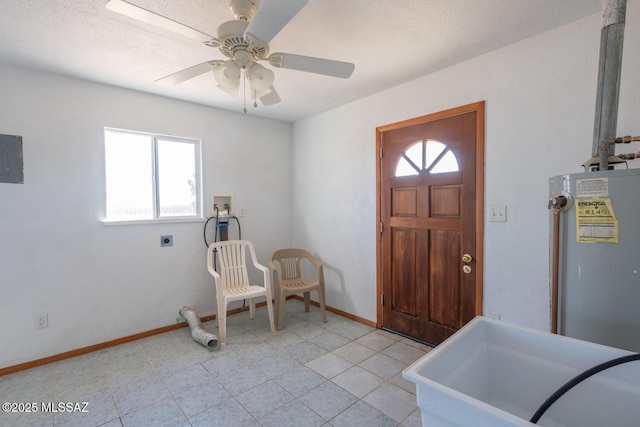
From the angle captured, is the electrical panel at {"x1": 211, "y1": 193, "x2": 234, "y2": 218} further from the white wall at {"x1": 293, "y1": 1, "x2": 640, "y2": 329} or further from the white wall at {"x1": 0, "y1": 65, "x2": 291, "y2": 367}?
the white wall at {"x1": 293, "y1": 1, "x2": 640, "y2": 329}

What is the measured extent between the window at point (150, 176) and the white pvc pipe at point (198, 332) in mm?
1022

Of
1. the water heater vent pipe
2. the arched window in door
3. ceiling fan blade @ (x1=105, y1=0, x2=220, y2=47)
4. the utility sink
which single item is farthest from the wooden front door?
ceiling fan blade @ (x1=105, y1=0, x2=220, y2=47)

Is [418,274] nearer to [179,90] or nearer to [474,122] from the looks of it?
[474,122]

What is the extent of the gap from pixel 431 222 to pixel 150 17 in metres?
2.39

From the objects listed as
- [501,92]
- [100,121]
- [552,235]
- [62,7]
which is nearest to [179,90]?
[100,121]

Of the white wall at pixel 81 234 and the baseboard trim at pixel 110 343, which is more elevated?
the white wall at pixel 81 234

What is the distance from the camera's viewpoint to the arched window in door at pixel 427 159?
99.7 inches

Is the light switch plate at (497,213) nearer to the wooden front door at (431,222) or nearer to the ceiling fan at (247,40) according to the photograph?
the wooden front door at (431,222)

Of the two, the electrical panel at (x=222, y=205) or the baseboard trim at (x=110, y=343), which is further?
the electrical panel at (x=222, y=205)

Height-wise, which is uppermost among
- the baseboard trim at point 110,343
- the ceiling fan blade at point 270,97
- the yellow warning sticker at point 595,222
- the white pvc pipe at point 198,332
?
the ceiling fan blade at point 270,97

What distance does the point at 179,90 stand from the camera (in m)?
2.91

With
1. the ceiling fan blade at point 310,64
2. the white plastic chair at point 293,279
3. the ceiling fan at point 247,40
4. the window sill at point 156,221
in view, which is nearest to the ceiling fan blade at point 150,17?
the ceiling fan at point 247,40

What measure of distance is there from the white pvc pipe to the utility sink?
230cm

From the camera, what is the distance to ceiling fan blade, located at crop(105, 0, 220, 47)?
1198mm
